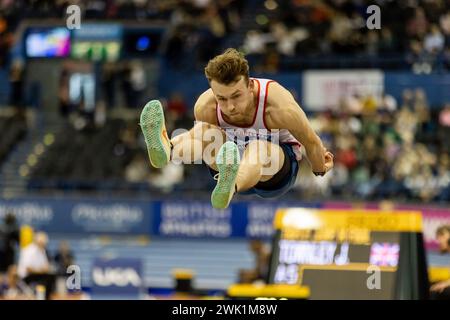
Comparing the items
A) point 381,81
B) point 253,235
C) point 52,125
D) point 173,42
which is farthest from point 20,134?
point 381,81

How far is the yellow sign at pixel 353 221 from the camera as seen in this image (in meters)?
10.0

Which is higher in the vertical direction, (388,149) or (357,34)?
(357,34)

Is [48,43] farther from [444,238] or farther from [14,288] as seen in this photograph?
[444,238]

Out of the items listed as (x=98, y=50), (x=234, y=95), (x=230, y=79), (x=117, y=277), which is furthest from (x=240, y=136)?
(x=98, y=50)

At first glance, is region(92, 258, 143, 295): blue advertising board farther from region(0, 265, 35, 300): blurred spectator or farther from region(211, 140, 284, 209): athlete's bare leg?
region(211, 140, 284, 209): athlete's bare leg

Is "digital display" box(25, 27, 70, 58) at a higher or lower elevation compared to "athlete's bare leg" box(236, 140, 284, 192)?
higher

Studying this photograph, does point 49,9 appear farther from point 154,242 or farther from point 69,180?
point 154,242

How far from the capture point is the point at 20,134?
2708 centimetres

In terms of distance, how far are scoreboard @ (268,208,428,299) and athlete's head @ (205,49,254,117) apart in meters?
2.18

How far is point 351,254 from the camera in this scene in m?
10.2

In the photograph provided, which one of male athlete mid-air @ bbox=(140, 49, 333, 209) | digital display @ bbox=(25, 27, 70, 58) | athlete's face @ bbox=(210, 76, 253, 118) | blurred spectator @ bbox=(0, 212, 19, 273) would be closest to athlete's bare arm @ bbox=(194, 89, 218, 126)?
male athlete mid-air @ bbox=(140, 49, 333, 209)

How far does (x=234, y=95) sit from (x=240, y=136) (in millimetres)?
708

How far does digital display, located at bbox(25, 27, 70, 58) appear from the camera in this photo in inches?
1115

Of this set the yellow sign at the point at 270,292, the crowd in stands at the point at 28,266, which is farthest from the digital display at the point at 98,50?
the yellow sign at the point at 270,292
